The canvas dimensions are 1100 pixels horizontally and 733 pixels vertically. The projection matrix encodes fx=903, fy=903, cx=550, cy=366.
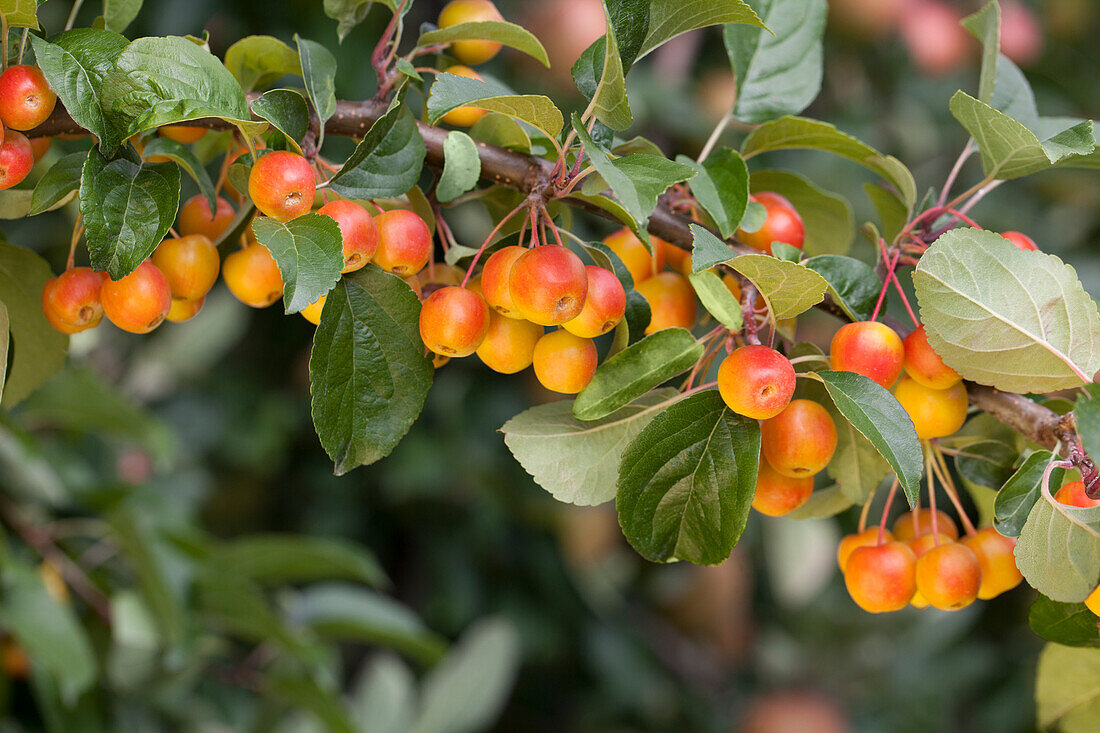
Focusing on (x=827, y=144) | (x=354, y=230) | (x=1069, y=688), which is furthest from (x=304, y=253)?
(x=1069, y=688)

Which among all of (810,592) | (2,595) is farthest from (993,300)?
(810,592)

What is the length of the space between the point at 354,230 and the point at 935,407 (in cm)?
22

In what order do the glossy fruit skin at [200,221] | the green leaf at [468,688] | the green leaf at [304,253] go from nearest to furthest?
the green leaf at [304,253], the glossy fruit skin at [200,221], the green leaf at [468,688]

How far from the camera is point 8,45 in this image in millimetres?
308

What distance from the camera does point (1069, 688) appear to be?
42 cm

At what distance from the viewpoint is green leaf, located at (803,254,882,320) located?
336mm

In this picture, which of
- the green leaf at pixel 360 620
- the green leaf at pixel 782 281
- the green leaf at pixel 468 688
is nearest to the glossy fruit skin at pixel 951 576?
the green leaf at pixel 782 281

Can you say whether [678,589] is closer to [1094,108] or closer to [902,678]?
[902,678]

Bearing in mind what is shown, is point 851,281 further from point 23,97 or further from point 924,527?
point 23,97

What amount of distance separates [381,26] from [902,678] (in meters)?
1.14

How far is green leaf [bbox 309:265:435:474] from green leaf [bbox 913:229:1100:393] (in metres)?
0.18

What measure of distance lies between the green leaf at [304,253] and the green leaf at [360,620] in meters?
0.60

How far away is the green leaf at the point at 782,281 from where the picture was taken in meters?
0.29

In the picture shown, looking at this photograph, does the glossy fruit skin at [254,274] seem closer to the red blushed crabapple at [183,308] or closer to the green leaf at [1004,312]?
the red blushed crabapple at [183,308]
